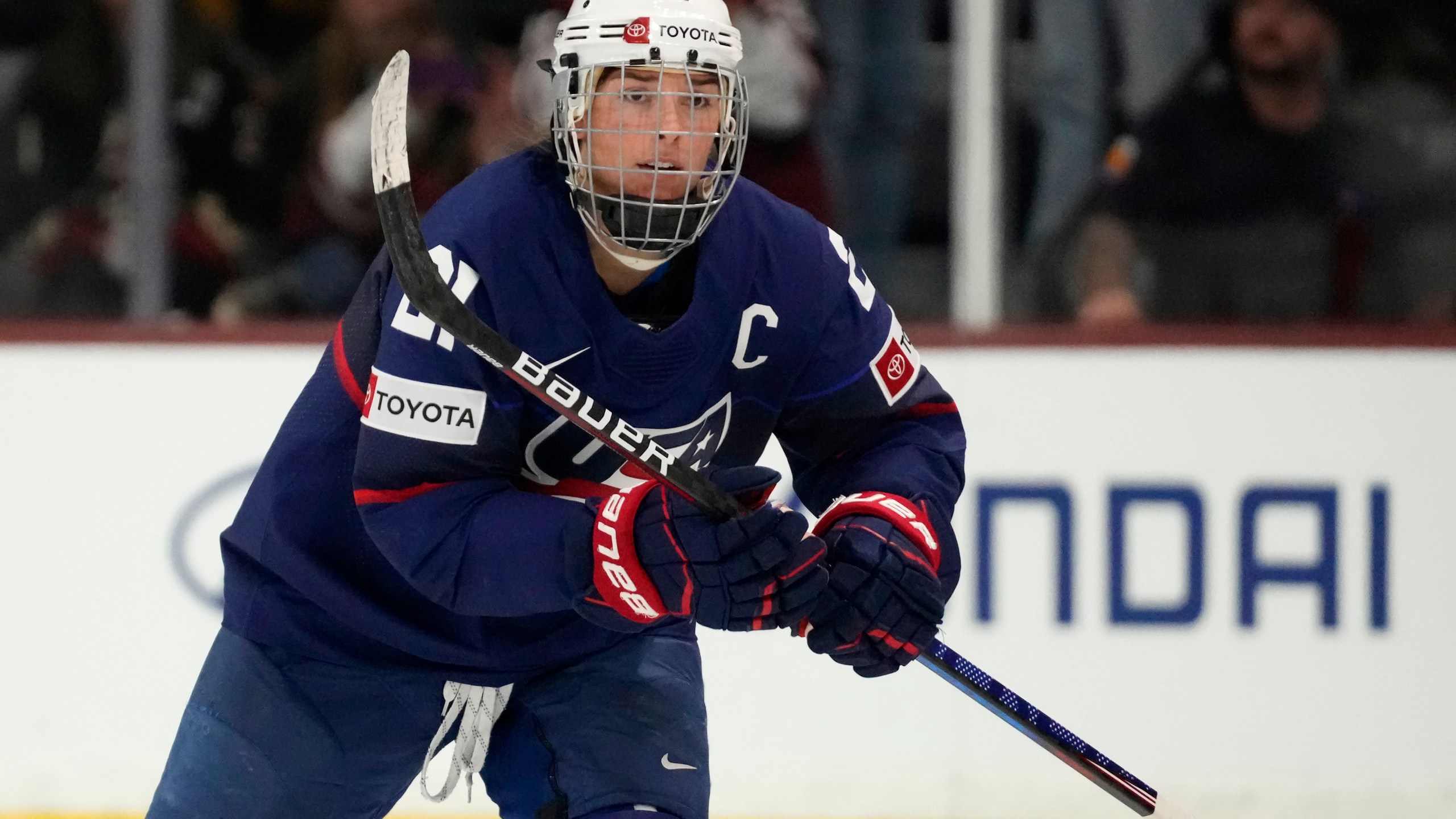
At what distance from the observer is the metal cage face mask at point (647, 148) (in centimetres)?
170

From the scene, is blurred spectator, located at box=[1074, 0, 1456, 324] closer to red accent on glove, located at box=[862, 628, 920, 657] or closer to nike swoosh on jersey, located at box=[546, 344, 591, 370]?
red accent on glove, located at box=[862, 628, 920, 657]

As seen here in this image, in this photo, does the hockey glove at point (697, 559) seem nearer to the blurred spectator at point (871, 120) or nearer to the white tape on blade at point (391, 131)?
the white tape on blade at point (391, 131)

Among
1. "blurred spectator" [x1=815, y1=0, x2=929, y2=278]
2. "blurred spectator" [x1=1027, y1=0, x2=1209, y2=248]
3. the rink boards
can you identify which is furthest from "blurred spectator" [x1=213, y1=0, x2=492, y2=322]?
"blurred spectator" [x1=1027, y1=0, x2=1209, y2=248]

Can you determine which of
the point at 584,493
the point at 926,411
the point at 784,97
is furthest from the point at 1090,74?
the point at 584,493

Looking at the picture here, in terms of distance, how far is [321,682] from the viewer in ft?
6.26

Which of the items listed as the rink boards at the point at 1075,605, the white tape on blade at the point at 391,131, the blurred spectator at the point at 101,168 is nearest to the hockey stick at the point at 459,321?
the white tape on blade at the point at 391,131

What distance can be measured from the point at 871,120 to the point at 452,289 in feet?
6.26

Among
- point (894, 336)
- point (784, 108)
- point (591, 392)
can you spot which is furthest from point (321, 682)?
point (784, 108)

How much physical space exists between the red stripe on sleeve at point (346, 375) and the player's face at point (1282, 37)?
2.10m

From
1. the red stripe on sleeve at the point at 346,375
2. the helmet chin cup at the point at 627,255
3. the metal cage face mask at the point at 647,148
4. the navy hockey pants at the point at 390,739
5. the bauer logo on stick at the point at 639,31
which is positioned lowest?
the navy hockey pants at the point at 390,739

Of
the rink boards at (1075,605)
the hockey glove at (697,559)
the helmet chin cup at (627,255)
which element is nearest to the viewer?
the hockey glove at (697,559)

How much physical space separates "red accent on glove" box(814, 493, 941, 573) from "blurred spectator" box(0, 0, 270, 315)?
6.46ft

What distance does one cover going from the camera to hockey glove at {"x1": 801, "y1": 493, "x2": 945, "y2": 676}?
174 centimetres

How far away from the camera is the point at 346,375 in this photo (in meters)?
1.85
